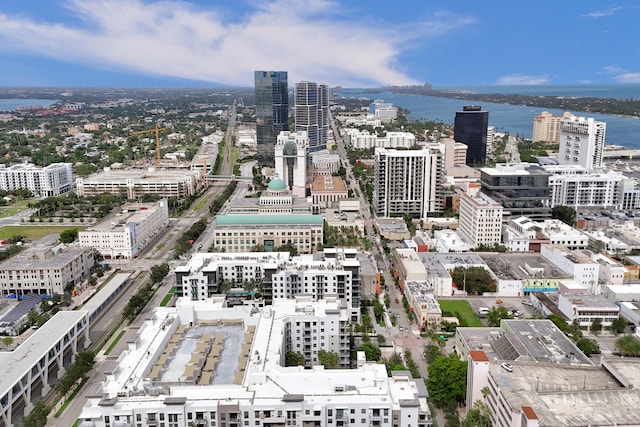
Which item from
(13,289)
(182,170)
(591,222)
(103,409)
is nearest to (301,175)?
(182,170)

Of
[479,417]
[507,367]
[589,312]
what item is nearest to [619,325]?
[589,312]

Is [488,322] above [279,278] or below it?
below

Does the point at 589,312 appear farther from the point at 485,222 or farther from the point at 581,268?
the point at 485,222

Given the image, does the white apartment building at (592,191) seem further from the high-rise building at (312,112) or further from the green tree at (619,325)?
the high-rise building at (312,112)

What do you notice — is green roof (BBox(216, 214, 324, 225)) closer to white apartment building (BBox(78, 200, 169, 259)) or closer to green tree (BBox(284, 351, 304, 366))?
white apartment building (BBox(78, 200, 169, 259))

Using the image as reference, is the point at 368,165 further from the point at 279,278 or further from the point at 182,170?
the point at 279,278

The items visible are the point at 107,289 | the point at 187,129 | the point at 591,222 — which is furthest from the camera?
the point at 187,129

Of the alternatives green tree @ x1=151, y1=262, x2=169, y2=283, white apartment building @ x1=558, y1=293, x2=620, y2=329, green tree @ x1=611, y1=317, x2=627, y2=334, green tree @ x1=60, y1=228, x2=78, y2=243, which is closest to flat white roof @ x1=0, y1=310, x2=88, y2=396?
green tree @ x1=151, y1=262, x2=169, y2=283
